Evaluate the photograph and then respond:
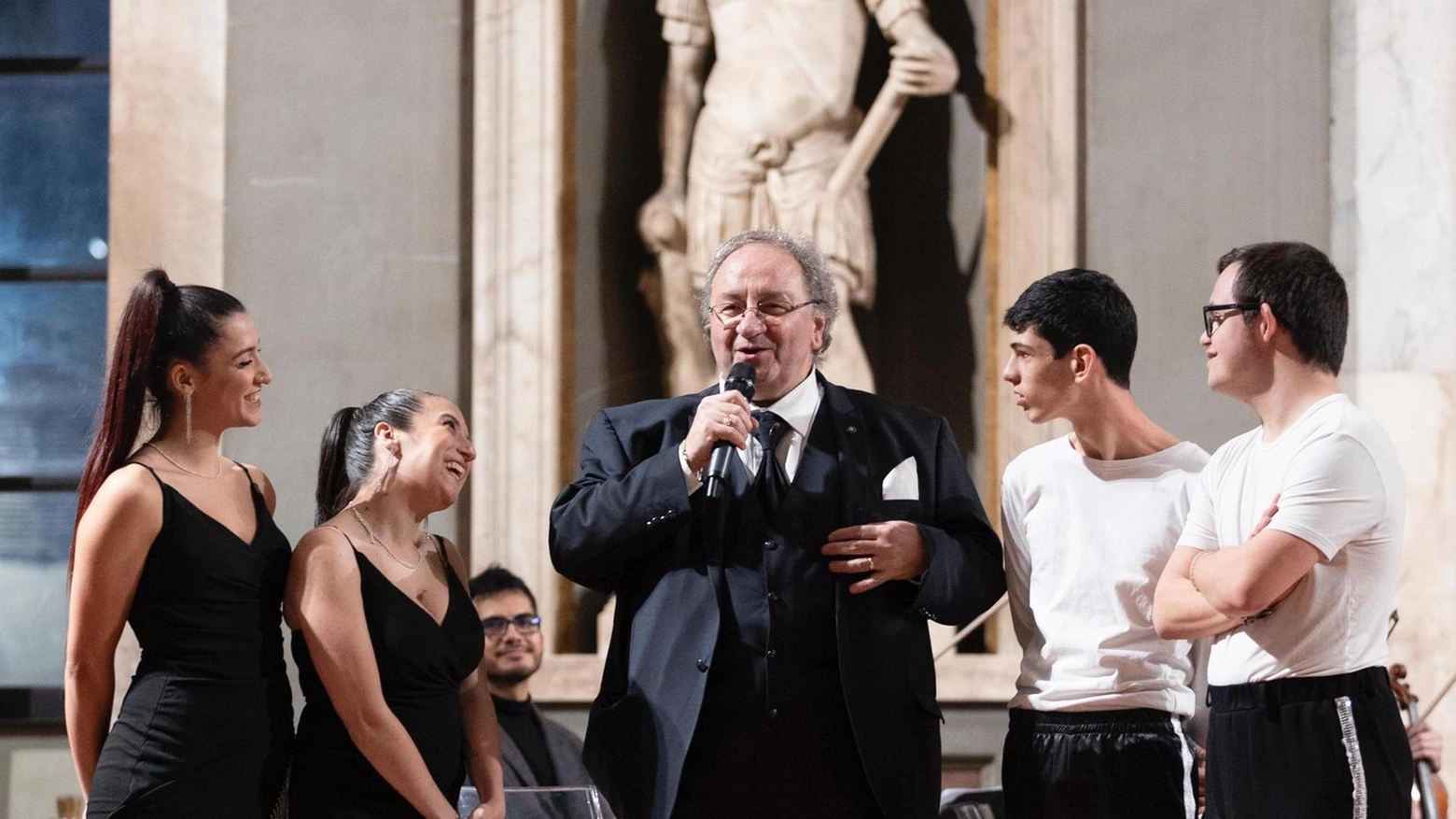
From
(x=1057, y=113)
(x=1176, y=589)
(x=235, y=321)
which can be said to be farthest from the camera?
(x=1057, y=113)

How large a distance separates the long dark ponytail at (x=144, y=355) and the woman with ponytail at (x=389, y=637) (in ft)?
1.20

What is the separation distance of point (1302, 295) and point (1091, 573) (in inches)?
24.8

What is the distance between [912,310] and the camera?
6348 millimetres

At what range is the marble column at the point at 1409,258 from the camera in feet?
18.4

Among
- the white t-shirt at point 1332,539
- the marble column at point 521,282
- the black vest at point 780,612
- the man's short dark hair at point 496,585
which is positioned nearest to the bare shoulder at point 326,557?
the black vest at point 780,612

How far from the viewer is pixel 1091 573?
9.86ft

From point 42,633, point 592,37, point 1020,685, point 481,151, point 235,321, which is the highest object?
point 592,37

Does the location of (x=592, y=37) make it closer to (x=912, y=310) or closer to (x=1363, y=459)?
(x=912, y=310)

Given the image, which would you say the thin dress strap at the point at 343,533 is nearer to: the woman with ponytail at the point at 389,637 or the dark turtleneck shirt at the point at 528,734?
the woman with ponytail at the point at 389,637

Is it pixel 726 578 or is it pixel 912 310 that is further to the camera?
pixel 912 310

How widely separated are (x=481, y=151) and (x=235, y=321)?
3141mm

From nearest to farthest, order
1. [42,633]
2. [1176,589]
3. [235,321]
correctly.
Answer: [1176,589] → [235,321] → [42,633]

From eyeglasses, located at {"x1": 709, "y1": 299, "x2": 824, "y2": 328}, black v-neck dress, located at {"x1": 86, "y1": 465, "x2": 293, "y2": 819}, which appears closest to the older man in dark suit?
eyeglasses, located at {"x1": 709, "y1": 299, "x2": 824, "y2": 328}

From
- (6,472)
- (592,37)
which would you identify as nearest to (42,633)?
(6,472)
